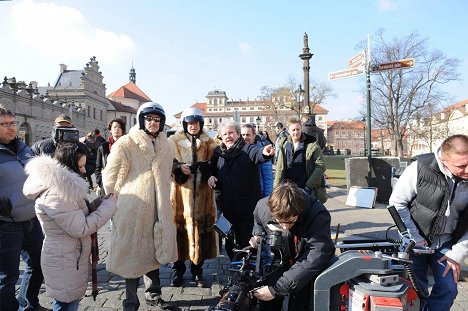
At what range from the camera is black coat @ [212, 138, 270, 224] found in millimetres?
3770

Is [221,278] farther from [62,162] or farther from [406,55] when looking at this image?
[406,55]

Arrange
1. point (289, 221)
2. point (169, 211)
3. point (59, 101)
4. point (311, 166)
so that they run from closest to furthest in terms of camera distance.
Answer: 1. point (289, 221)
2. point (169, 211)
3. point (311, 166)
4. point (59, 101)

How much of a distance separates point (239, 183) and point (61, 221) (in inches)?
72.2

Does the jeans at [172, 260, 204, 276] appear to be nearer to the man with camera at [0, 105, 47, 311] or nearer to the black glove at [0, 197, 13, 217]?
the man with camera at [0, 105, 47, 311]

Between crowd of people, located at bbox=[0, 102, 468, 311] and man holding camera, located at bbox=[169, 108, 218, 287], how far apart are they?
11 mm

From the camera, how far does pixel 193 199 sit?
3826mm

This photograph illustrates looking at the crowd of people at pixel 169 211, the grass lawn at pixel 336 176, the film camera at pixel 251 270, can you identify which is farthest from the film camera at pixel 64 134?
the grass lawn at pixel 336 176

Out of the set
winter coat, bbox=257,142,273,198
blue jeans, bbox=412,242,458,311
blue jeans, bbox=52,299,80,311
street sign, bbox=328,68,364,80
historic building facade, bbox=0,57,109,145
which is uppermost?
historic building facade, bbox=0,57,109,145

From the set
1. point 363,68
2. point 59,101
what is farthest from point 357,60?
point 59,101

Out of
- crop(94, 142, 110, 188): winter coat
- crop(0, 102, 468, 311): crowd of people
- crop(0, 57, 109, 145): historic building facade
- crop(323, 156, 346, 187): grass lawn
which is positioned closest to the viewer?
crop(0, 102, 468, 311): crowd of people

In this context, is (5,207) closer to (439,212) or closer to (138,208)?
(138,208)

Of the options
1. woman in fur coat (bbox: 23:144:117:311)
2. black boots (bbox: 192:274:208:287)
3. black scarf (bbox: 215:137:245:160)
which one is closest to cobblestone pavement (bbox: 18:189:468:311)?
black boots (bbox: 192:274:208:287)

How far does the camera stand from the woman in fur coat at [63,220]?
2449 millimetres

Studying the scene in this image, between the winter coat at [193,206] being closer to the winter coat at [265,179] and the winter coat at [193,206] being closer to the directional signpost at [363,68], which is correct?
the winter coat at [265,179]
